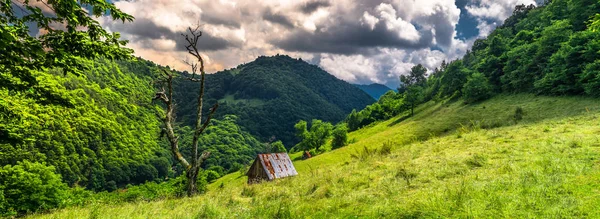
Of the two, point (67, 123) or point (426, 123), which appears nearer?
point (426, 123)

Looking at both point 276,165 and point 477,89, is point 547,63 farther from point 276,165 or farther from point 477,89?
point 276,165

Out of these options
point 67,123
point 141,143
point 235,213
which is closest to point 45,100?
point 235,213

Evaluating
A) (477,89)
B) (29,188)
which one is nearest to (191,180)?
(29,188)

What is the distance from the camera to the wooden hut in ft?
136

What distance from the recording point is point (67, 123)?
5591 inches

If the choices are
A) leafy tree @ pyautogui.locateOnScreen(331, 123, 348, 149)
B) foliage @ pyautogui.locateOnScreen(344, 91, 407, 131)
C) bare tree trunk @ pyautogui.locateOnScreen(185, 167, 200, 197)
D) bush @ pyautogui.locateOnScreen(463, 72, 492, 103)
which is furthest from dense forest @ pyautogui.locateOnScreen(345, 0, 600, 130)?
leafy tree @ pyautogui.locateOnScreen(331, 123, 348, 149)

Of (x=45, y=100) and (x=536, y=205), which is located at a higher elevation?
(x=45, y=100)

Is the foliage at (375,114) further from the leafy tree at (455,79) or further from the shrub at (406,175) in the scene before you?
the shrub at (406,175)

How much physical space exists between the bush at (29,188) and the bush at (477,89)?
81.7m

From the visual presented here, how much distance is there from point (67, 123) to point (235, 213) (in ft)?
574

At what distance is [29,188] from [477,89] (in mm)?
88246

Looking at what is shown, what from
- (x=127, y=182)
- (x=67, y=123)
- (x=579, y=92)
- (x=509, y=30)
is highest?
(x=509, y=30)

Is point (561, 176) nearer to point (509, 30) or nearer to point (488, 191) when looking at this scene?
point (488, 191)

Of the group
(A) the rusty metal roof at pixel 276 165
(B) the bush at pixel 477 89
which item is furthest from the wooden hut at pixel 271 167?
(B) the bush at pixel 477 89
